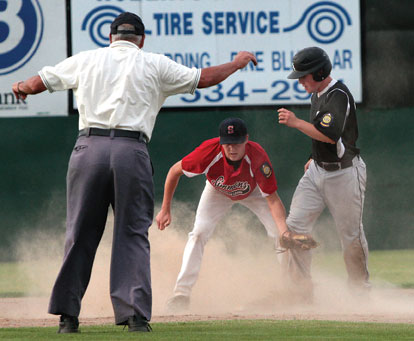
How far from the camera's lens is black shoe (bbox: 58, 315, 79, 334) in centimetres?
437

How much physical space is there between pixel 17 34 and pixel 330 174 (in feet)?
12.8

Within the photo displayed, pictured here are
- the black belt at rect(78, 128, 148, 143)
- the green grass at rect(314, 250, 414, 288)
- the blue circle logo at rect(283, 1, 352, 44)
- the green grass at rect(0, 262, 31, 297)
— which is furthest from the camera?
the blue circle logo at rect(283, 1, 352, 44)

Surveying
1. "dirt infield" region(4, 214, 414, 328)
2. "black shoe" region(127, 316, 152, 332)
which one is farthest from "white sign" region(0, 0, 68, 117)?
"black shoe" region(127, 316, 152, 332)

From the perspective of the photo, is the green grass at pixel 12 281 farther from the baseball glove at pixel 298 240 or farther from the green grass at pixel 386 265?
the green grass at pixel 386 265

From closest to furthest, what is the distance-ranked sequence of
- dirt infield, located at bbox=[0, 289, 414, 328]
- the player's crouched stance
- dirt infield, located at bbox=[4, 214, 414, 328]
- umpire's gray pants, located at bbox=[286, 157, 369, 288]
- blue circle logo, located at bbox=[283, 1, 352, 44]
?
dirt infield, located at bbox=[0, 289, 414, 328] → dirt infield, located at bbox=[4, 214, 414, 328] → the player's crouched stance → umpire's gray pants, located at bbox=[286, 157, 369, 288] → blue circle logo, located at bbox=[283, 1, 352, 44]

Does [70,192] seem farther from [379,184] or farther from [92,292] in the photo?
[379,184]

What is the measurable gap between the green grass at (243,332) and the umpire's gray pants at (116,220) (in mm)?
175

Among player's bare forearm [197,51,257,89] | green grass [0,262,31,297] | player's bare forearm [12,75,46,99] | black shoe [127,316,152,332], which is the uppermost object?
player's bare forearm [197,51,257,89]

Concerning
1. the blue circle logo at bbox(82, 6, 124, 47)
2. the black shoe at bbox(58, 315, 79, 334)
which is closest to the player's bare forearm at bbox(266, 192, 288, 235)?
the black shoe at bbox(58, 315, 79, 334)

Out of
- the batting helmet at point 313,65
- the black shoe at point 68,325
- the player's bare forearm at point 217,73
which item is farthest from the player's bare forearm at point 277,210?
the black shoe at point 68,325

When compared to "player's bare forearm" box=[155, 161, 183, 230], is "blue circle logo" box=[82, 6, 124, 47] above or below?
above

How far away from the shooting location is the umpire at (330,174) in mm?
5895

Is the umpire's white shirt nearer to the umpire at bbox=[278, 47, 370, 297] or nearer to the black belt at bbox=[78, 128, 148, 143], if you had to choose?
the black belt at bbox=[78, 128, 148, 143]

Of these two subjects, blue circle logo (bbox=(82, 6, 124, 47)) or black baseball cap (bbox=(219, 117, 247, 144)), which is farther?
blue circle logo (bbox=(82, 6, 124, 47))
